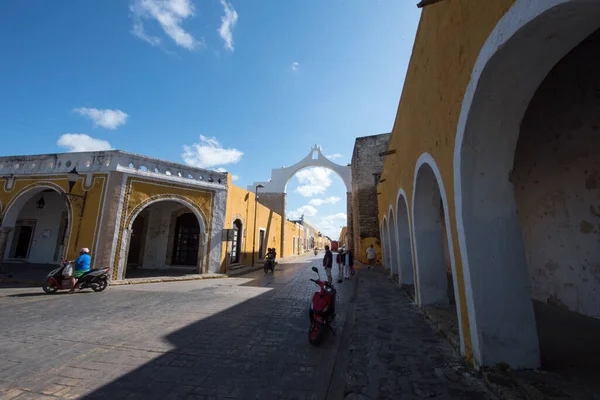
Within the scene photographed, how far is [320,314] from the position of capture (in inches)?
150

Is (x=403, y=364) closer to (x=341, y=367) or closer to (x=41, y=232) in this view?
(x=341, y=367)

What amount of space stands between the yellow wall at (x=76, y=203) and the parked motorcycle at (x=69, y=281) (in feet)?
6.30

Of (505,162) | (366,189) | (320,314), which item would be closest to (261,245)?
(366,189)

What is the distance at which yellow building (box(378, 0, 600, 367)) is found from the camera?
206cm

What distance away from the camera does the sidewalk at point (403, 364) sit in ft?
7.53

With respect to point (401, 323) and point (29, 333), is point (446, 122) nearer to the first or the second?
point (401, 323)

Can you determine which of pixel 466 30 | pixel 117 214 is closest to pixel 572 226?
pixel 466 30

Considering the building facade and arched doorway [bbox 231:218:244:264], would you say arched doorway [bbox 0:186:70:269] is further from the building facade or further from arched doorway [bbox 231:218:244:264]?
the building facade

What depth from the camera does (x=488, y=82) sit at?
7.31ft

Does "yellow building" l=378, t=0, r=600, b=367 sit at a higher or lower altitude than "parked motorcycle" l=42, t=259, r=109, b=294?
higher

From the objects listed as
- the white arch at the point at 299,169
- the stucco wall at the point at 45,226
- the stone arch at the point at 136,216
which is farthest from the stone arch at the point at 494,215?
the white arch at the point at 299,169

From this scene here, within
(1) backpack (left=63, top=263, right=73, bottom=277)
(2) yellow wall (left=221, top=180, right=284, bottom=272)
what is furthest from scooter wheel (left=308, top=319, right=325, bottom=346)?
(2) yellow wall (left=221, top=180, right=284, bottom=272)

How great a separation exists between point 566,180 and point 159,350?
22.3ft

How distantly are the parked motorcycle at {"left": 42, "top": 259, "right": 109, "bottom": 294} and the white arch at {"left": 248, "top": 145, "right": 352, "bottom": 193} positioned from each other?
57.3 feet
